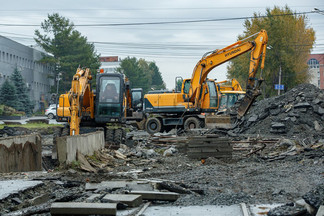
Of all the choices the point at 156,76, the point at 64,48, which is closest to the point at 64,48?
the point at 64,48

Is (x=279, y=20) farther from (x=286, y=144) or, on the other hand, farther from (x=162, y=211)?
(x=162, y=211)

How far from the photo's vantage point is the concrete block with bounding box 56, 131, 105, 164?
12.6 metres

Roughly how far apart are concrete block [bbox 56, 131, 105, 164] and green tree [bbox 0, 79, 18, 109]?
49.0 m

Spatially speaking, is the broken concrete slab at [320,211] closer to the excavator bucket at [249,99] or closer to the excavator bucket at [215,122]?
the excavator bucket at [249,99]

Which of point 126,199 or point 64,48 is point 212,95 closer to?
point 126,199

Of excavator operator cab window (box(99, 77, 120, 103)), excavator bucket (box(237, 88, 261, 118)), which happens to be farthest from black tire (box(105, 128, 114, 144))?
excavator bucket (box(237, 88, 261, 118))

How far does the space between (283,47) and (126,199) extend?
47242 mm

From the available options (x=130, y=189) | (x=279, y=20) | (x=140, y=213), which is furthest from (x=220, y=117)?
(x=279, y=20)

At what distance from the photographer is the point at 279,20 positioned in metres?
52.0

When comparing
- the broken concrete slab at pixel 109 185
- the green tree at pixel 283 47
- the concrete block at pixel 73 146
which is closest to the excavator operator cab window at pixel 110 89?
the concrete block at pixel 73 146

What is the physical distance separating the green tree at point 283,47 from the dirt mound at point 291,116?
20.9 metres

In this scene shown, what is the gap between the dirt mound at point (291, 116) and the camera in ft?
88.9

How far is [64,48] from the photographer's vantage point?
280ft

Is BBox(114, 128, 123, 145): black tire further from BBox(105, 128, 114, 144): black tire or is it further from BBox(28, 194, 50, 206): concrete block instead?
BBox(28, 194, 50, 206): concrete block
